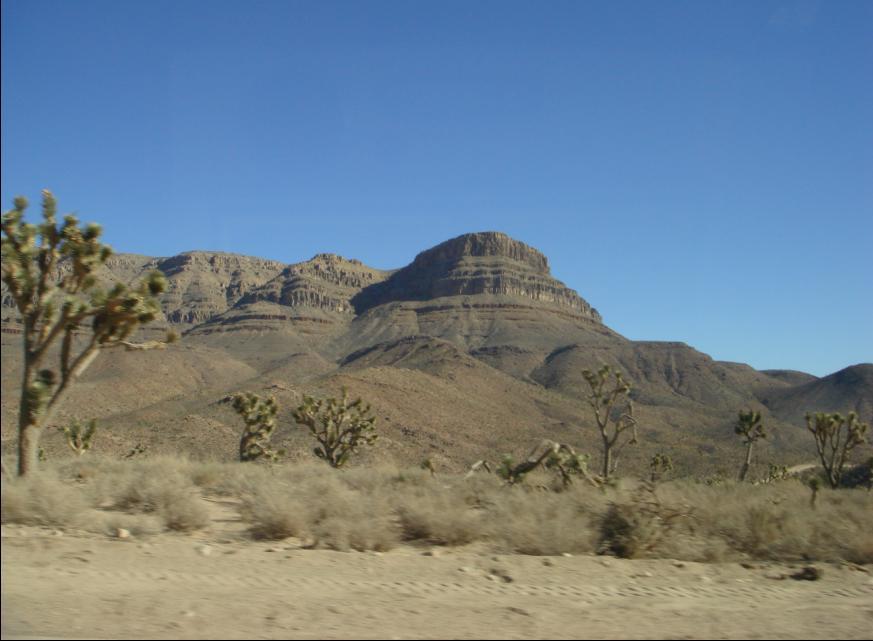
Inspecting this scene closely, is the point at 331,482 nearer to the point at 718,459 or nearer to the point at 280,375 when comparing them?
the point at 718,459

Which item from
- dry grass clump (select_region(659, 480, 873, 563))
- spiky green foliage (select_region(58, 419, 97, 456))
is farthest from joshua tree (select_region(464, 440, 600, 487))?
spiky green foliage (select_region(58, 419, 97, 456))

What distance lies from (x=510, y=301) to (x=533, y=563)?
15360 cm

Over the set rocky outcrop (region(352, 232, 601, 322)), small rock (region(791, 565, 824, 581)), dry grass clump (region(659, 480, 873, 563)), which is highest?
rocky outcrop (region(352, 232, 601, 322))

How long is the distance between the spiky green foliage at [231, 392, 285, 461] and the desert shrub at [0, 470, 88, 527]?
26.3m

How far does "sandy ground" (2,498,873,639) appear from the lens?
6465 millimetres

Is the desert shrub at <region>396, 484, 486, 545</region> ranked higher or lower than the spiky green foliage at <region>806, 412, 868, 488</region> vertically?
lower

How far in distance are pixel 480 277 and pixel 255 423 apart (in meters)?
139

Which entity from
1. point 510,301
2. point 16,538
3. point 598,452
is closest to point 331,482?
point 16,538

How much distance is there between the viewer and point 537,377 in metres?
111

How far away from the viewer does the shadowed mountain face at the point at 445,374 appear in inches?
2437

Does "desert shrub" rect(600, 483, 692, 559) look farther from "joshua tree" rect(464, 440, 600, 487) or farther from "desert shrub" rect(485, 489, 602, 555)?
"joshua tree" rect(464, 440, 600, 487)

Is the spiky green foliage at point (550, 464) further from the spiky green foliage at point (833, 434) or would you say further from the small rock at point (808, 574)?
the spiky green foliage at point (833, 434)

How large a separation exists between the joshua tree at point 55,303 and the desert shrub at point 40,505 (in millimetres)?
2223

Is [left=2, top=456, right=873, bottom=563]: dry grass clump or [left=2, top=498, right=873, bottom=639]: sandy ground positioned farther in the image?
[left=2, top=456, right=873, bottom=563]: dry grass clump
